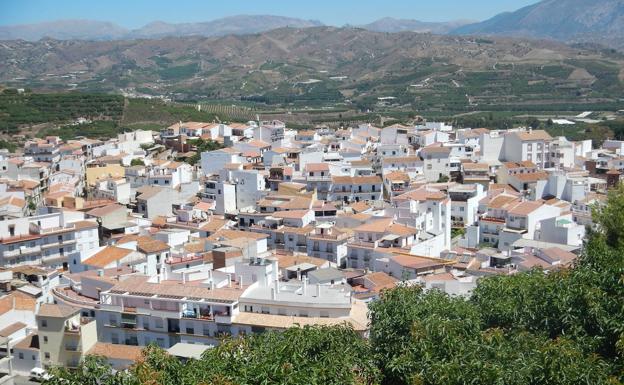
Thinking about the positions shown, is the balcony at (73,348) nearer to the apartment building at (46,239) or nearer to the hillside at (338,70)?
the apartment building at (46,239)

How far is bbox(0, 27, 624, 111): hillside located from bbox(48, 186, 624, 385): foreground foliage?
226 ft

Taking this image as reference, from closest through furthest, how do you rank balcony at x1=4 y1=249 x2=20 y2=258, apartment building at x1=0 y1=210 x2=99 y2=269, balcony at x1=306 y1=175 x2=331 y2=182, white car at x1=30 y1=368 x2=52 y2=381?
white car at x1=30 y1=368 x2=52 y2=381, balcony at x1=4 y1=249 x2=20 y2=258, apartment building at x1=0 y1=210 x2=99 y2=269, balcony at x1=306 y1=175 x2=331 y2=182

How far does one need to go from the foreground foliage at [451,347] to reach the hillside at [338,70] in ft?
226

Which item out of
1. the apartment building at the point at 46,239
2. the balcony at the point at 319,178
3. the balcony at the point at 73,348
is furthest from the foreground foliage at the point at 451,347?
the balcony at the point at 319,178

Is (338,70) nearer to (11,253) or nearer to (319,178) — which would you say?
(319,178)

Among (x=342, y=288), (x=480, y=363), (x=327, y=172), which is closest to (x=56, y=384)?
(x=480, y=363)

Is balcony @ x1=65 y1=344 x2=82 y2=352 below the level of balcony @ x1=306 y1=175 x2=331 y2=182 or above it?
below

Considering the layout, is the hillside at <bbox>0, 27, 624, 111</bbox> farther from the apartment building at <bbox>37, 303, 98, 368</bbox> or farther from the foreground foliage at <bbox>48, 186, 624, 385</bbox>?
the foreground foliage at <bbox>48, 186, 624, 385</bbox>

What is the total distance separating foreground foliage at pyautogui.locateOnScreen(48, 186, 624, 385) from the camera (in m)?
9.15

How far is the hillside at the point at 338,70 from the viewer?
88.1m

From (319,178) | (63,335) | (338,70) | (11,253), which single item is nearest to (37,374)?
(63,335)

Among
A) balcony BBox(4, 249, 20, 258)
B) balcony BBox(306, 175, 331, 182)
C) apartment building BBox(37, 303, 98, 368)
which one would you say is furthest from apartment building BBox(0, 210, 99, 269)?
balcony BBox(306, 175, 331, 182)

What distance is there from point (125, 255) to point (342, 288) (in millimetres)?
6851

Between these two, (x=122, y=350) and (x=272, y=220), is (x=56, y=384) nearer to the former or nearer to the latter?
(x=122, y=350)
